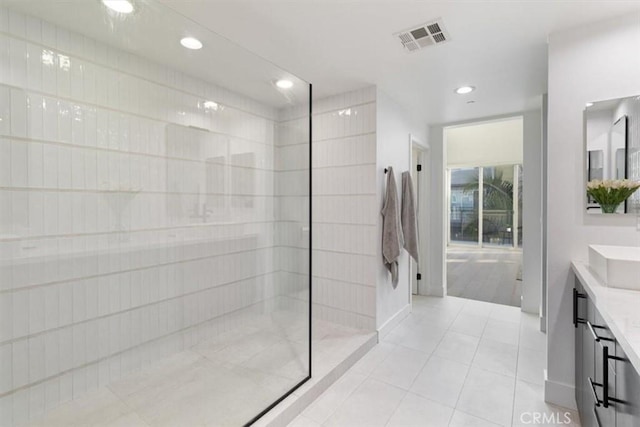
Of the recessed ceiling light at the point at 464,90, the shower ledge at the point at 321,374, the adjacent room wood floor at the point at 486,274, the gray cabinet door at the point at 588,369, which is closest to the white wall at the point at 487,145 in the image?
the adjacent room wood floor at the point at 486,274

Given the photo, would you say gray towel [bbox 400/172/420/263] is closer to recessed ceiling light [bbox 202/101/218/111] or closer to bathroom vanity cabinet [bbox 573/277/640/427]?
bathroom vanity cabinet [bbox 573/277/640/427]

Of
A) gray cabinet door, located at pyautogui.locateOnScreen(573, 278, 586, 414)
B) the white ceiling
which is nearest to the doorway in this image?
the white ceiling

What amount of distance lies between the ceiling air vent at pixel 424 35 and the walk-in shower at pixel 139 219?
28.6 inches

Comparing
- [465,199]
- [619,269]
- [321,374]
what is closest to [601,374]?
[619,269]

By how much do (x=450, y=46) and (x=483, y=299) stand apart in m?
3.19

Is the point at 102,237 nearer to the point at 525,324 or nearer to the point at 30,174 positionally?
the point at 30,174

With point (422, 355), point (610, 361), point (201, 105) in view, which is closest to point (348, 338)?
point (422, 355)

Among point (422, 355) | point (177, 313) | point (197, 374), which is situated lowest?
point (422, 355)

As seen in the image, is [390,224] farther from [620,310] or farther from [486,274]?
[486,274]

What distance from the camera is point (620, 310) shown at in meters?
1.09

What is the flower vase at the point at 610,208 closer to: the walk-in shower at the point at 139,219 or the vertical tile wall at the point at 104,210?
the walk-in shower at the point at 139,219

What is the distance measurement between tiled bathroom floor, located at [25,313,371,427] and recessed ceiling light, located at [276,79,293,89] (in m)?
1.79

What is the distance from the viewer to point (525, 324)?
3090 mm

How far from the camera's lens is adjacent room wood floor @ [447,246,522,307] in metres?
4.10
